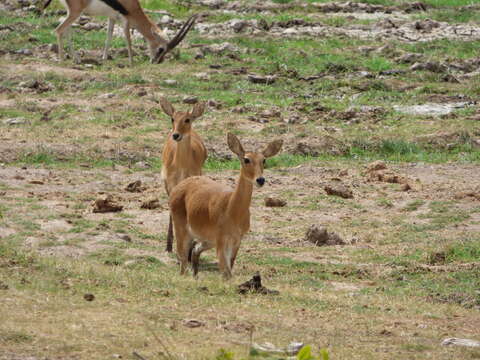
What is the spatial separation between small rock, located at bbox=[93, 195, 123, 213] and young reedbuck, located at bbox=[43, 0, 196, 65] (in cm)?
777

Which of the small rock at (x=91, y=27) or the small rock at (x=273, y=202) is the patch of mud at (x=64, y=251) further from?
the small rock at (x=91, y=27)

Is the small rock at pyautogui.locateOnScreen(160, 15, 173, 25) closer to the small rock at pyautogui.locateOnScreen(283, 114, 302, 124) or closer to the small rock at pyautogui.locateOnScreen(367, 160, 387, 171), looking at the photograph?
the small rock at pyautogui.locateOnScreen(283, 114, 302, 124)

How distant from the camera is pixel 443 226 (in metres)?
11.1

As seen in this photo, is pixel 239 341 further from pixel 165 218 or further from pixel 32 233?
pixel 165 218

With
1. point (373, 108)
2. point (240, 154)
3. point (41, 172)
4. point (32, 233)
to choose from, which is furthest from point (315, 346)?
point (373, 108)

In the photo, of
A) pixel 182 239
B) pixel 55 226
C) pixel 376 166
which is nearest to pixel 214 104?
pixel 376 166

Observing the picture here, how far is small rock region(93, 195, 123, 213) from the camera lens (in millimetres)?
11250

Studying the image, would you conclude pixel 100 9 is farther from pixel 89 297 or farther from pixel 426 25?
pixel 89 297

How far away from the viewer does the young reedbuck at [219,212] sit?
8.39 m

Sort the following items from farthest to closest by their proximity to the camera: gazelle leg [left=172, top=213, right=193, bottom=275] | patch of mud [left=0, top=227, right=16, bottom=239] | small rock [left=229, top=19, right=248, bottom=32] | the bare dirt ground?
small rock [left=229, top=19, right=248, bottom=32], patch of mud [left=0, top=227, right=16, bottom=239], gazelle leg [left=172, top=213, right=193, bottom=275], the bare dirt ground

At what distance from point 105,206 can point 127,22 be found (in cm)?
923

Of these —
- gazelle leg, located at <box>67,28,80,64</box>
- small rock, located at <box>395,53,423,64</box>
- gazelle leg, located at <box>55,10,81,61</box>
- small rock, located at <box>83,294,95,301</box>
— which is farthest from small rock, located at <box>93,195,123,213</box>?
small rock, located at <box>395,53,423,64</box>

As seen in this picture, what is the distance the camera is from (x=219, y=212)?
842 centimetres

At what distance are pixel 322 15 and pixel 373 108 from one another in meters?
6.97
